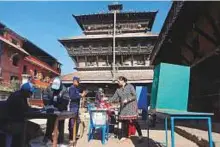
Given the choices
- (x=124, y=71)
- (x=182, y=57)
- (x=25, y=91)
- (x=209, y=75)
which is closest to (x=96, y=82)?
(x=124, y=71)

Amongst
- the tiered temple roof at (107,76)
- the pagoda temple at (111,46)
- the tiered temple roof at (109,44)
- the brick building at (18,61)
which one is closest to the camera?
the tiered temple roof at (107,76)

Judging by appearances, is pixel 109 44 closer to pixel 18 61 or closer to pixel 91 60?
pixel 91 60

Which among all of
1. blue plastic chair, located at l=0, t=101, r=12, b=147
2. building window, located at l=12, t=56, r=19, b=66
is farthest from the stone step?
building window, located at l=12, t=56, r=19, b=66

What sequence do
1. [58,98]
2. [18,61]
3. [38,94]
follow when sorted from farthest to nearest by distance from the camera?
[18,61], [38,94], [58,98]

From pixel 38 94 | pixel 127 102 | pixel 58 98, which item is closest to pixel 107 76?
pixel 38 94

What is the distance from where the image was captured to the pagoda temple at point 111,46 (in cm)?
3472

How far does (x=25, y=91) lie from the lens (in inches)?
226

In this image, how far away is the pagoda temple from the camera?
34.7m

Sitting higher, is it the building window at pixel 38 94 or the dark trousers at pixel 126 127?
the building window at pixel 38 94

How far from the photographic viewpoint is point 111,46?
36469mm

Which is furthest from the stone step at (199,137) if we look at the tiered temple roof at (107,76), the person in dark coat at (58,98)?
the tiered temple roof at (107,76)

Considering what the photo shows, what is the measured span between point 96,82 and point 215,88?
72.7 feet

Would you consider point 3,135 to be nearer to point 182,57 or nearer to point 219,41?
point 219,41

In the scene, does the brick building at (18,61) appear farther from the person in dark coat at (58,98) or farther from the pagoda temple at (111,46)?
the person in dark coat at (58,98)
